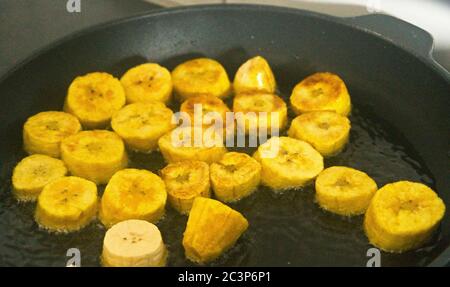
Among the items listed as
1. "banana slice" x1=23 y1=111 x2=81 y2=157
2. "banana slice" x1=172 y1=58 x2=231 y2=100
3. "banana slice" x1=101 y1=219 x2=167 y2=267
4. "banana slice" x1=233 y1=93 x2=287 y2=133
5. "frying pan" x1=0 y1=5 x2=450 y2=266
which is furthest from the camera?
"banana slice" x1=172 y1=58 x2=231 y2=100

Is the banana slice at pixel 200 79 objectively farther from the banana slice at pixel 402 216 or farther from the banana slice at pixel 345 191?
the banana slice at pixel 402 216

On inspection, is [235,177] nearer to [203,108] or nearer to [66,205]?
[203,108]

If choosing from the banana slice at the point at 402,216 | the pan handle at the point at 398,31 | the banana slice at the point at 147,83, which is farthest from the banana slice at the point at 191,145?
the pan handle at the point at 398,31

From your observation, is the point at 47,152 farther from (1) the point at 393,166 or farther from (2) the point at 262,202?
(1) the point at 393,166

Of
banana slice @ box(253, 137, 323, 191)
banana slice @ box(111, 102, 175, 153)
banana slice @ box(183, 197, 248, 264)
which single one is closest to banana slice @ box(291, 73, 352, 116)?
banana slice @ box(253, 137, 323, 191)

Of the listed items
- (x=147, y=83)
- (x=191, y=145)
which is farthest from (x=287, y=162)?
(x=147, y=83)

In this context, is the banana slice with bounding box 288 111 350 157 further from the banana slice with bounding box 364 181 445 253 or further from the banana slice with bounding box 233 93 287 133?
the banana slice with bounding box 364 181 445 253
